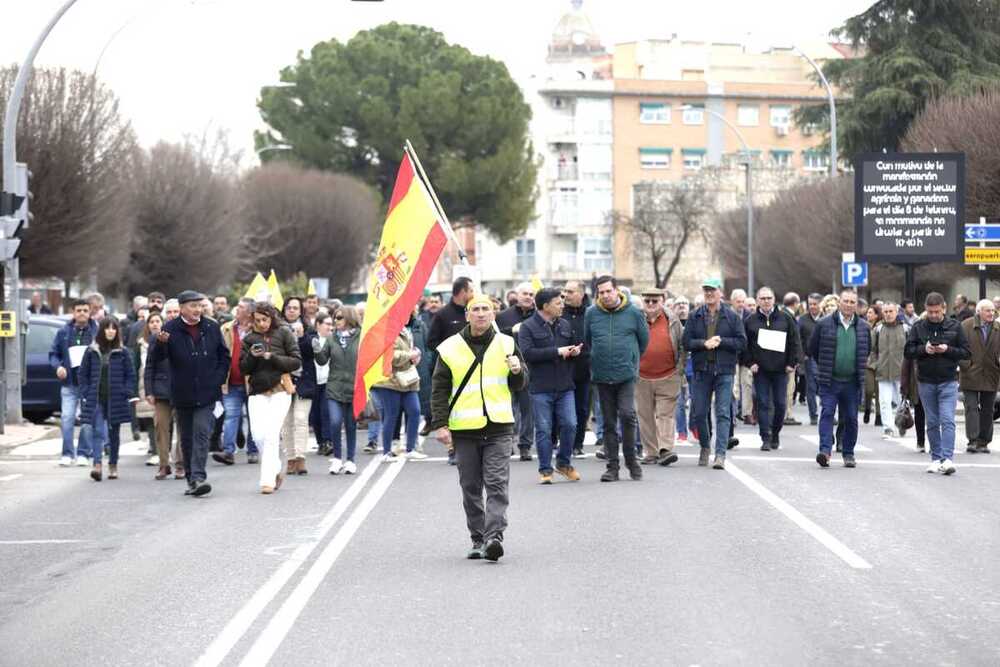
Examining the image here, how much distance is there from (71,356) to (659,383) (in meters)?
6.14

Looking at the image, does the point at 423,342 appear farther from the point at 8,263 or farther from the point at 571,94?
the point at 571,94

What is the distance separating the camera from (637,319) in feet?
53.0

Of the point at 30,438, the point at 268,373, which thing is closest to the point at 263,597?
the point at 268,373

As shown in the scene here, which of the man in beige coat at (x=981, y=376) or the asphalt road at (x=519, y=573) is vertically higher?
the man in beige coat at (x=981, y=376)

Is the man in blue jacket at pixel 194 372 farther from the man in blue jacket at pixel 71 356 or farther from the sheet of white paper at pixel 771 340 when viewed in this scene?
the sheet of white paper at pixel 771 340

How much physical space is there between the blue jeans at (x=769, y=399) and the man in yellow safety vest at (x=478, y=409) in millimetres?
9444

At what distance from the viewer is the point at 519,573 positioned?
10688 millimetres

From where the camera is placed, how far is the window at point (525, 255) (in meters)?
101

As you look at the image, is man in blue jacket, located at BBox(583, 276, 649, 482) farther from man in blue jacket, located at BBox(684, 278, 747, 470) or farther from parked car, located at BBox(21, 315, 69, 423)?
parked car, located at BBox(21, 315, 69, 423)

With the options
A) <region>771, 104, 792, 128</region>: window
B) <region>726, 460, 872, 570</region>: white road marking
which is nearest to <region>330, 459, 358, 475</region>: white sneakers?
<region>726, 460, 872, 570</region>: white road marking

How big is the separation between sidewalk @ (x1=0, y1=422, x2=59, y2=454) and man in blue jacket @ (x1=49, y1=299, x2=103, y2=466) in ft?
8.46

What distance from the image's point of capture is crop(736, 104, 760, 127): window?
103 m

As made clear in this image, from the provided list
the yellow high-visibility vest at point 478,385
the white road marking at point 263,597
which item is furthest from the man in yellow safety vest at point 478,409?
the white road marking at point 263,597

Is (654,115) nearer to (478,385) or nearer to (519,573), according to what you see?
(478,385)
